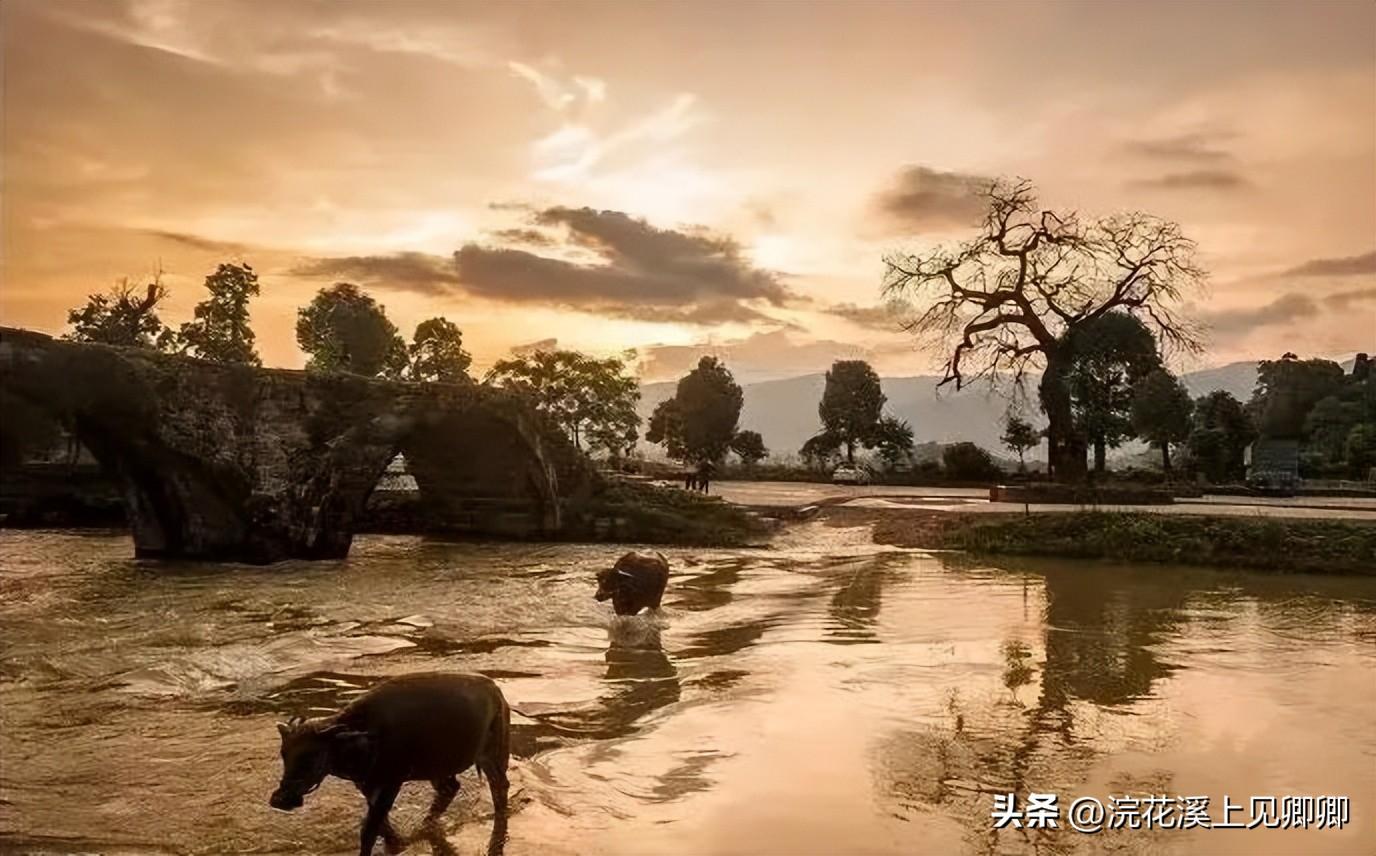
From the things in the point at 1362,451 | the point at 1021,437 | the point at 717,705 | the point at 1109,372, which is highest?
the point at 1109,372

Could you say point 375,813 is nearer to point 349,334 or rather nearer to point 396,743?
point 396,743

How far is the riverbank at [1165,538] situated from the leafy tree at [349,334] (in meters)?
42.4

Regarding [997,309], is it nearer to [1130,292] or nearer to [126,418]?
[1130,292]

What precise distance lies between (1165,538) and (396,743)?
3029cm

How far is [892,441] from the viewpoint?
7719cm

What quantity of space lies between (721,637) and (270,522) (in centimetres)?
1698

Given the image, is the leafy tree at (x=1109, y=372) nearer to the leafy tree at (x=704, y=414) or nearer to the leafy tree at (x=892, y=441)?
the leafy tree at (x=892, y=441)

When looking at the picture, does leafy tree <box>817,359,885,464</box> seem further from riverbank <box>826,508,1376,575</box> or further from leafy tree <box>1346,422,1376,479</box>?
riverbank <box>826,508,1376,575</box>

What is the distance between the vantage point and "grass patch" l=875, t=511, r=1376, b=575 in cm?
2972

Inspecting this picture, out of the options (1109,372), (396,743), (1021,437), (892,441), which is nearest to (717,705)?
(396,743)

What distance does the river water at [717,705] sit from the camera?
9156 mm

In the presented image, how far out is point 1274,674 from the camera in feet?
51.6

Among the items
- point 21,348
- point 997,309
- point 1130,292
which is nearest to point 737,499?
point 997,309

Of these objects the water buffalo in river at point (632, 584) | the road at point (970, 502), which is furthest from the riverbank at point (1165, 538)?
the water buffalo in river at point (632, 584)
